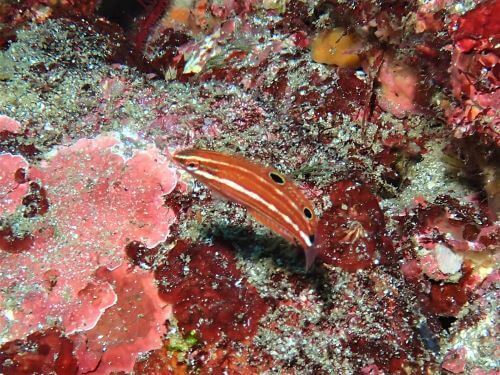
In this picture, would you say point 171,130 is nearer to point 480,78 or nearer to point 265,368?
point 265,368

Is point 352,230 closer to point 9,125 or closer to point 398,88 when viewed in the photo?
point 398,88

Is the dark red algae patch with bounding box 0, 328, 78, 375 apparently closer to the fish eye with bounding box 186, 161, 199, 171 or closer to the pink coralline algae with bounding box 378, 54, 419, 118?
the fish eye with bounding box 186, 161, 199, 171

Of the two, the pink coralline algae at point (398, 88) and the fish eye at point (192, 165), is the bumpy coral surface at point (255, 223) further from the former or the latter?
the fish eye at point (192, 165)

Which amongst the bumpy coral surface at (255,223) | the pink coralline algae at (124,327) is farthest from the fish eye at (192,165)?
the pink coralline algae at (124,327)

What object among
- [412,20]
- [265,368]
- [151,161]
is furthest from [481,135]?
[151,161]

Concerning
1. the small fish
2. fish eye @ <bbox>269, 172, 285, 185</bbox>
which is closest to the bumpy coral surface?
the small fish

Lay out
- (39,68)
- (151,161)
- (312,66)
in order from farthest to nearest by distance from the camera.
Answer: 1. (312,66)
2. (39,68)
3. (151,161)
